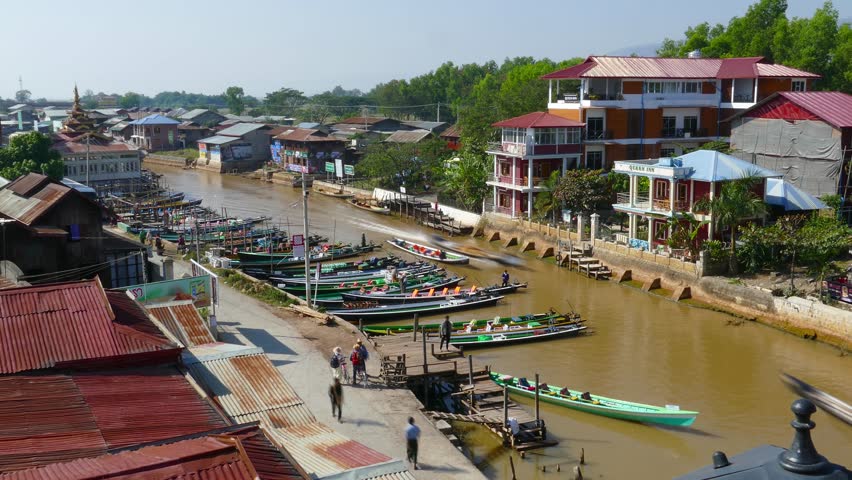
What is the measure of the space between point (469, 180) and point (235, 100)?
10127 cm

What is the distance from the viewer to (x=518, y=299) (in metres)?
30.8

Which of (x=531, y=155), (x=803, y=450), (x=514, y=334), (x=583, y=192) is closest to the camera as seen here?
(x=803, y=450)

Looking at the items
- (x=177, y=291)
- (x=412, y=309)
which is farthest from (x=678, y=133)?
(x=177, y=291)

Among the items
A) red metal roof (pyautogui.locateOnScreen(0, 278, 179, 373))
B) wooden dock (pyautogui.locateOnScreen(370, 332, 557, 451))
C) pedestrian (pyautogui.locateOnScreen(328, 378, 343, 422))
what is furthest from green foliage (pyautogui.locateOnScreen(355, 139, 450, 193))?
red metal roof (pyautogui.locateOnScreen(0, 278, 179, 373))

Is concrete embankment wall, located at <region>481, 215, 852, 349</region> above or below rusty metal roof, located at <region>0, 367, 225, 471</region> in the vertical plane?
below

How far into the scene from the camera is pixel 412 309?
2783 centimetres

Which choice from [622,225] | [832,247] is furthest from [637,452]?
[622,225]

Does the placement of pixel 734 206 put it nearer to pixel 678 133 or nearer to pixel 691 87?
pixel 678 133

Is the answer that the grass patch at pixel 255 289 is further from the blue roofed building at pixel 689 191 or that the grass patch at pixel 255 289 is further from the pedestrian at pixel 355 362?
the blue roofed building at pixel 689 191

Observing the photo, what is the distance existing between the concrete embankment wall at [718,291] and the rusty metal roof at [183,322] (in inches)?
702

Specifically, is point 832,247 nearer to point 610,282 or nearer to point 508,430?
point 610,282

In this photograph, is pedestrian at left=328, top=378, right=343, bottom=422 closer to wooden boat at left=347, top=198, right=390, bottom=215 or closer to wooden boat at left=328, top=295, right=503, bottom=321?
wooden boat at left=328, top=295, right=503, bottom=321

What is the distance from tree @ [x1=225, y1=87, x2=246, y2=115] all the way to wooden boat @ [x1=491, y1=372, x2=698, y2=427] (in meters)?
118

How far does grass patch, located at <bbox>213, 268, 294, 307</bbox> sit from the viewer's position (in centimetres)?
2608
